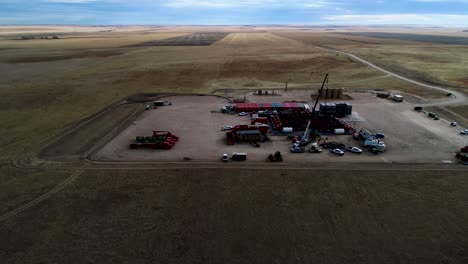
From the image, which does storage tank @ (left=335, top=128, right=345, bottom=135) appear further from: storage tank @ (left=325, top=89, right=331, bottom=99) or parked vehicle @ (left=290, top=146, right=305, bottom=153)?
storage tank @ (left=325, top=89, right=331, bottom=99)

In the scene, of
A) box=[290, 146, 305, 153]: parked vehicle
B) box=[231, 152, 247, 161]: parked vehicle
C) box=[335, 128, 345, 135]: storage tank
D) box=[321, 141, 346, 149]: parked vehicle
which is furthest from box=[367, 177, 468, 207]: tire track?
box=[335, 128, 345, 135]: storage tank

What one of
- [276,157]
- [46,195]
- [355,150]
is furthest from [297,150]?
[46,195]

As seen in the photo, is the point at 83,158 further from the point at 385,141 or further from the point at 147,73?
the point at 147,73

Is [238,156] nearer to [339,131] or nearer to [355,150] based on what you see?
[355,150]

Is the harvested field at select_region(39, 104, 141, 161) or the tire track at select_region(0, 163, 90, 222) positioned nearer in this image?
the tire track at select_region(0, 163, 90, 222)

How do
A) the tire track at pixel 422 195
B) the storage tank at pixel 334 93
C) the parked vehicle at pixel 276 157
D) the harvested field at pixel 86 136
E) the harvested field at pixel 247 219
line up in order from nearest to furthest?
the harvested field at pixel 247 219, the tire track at pixel 422 195, the parked vehicle at pixel 276 157, the harvested field at pixel 86 136, the storage tank at pixel 334 93

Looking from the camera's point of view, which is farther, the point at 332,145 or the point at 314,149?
the point at 332,145

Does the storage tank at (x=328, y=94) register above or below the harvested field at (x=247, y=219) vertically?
above

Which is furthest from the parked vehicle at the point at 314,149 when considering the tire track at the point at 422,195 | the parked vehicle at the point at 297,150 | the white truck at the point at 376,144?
the tire track at the point at 422,195

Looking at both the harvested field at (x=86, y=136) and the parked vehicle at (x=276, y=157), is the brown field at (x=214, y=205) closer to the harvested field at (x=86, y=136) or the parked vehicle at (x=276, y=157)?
the harvested field at (x=86, y=136)

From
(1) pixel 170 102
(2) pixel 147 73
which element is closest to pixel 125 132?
(1) pixel 170 102

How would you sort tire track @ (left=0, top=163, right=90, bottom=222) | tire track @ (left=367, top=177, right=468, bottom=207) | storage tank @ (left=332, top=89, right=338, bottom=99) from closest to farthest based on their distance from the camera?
tire track @ (left=0, top=163, right=90, bottom=222)
tire track @ (left=367, top=177, right=468, bottom=207)
storage tank @ (left=332, top=89, right=338, bottom=99)
